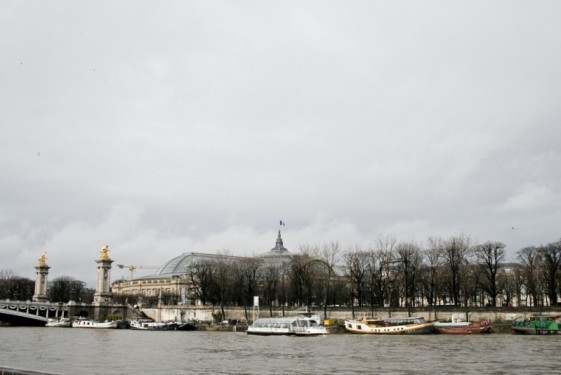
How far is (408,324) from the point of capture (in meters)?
90.5

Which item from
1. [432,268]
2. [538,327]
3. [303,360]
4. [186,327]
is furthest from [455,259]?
[303,360]

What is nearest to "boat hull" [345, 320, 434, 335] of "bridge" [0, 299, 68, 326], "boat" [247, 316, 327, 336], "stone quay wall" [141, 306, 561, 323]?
"boat" [247, 316, 327, 336]

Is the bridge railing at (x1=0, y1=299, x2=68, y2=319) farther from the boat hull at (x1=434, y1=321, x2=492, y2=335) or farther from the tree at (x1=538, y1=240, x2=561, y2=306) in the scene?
the tree at (x1=538, y1=240, x2=561, y2=306)

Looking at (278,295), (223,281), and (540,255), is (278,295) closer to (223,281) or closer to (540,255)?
(223,281)

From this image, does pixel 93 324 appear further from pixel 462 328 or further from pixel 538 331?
pixel 538 331

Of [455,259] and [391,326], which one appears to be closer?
[391,326]

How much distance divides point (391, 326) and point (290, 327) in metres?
14.5

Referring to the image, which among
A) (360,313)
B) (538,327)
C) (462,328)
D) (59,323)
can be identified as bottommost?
(59,323)

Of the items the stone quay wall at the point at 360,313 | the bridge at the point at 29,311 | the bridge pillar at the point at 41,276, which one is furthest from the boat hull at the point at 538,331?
the bridge pillar at the point at 41,276

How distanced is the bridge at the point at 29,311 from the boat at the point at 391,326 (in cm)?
7286

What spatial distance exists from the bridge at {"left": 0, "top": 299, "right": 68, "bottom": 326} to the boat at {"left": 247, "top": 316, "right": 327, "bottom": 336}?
6085 centimetres

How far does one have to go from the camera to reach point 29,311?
149 metres

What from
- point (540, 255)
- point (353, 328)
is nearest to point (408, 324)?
point (353, 328)

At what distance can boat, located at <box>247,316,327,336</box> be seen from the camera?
87.8 m
